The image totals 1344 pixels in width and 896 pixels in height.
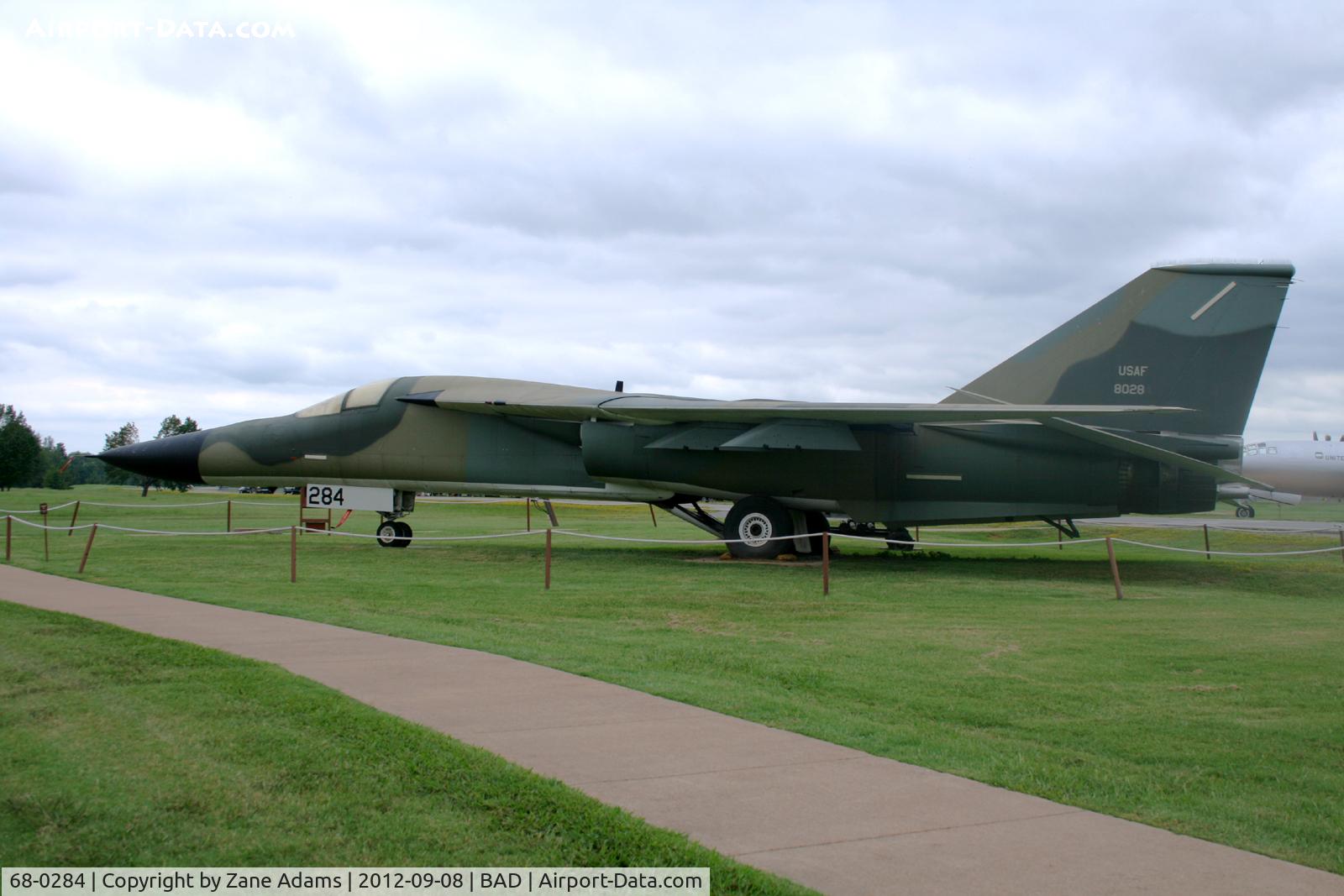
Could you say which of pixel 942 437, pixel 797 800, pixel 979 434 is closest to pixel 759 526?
pixel 942 437

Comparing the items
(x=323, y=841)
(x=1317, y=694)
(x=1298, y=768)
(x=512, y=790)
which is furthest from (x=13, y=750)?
(x=1317, y=694)

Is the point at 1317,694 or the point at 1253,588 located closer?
the point at 1317,694

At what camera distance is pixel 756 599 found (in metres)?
10.8

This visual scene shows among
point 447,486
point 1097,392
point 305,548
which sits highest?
point 1097,392

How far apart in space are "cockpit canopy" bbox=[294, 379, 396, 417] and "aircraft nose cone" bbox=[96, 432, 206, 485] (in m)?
2.09

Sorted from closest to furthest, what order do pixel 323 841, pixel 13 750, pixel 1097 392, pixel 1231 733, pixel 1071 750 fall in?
pixel 323 841, pixel 13 750, pixel 1071 750, pixel 1231 733, pixel 1097 392

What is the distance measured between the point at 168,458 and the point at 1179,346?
1668cm

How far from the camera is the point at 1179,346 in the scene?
1470cm

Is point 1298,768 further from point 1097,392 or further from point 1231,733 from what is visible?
point 1097,392

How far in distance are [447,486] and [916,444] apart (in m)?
7.78

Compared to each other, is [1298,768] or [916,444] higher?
[916,444]

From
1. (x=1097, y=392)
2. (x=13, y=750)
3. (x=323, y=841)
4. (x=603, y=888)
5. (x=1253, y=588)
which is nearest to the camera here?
(x=603, y=888)

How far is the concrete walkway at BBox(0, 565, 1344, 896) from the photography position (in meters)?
3.40

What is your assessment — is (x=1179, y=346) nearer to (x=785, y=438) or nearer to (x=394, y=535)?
(x=785, y=438)
